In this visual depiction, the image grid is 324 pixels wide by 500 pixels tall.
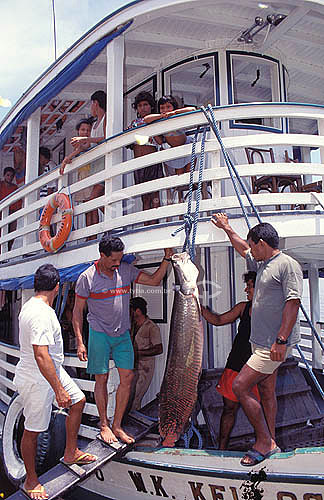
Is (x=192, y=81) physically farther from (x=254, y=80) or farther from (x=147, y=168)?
(x=147, y=168)

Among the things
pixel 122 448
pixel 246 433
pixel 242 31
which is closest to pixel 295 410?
pixel 246 433

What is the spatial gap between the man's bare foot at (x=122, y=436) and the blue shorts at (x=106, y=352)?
574 mm

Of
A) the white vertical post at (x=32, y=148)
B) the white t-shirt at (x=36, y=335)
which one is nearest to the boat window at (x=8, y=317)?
the white vertical post at (x=32, y=148)

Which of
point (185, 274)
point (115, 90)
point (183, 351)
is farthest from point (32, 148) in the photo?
point (183, 351)

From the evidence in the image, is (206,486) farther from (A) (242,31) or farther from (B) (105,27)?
(A) (242,31)

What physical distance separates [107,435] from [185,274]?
178 cm

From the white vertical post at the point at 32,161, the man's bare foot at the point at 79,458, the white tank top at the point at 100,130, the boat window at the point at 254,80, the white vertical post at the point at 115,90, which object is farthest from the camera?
the white vertical post at the point at 32,161

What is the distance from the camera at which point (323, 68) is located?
744 cm

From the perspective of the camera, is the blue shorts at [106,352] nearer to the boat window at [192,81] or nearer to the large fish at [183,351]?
the large fish at [183,351]

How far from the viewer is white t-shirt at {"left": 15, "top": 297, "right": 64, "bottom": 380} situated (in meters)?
3.67

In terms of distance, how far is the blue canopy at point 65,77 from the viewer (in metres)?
5.47

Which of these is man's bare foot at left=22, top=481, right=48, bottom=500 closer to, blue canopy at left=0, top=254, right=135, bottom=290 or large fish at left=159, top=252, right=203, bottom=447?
large fish at left=159, top=252, right=203, bottom=447

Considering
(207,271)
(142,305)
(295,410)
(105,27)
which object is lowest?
(295,410)

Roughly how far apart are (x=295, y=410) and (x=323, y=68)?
18.8 ft
